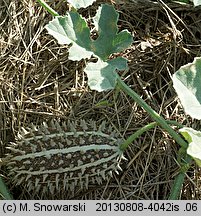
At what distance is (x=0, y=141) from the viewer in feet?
6.61

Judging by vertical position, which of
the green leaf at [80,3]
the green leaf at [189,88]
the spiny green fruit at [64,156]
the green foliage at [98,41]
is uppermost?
the green leaf at [80,3]

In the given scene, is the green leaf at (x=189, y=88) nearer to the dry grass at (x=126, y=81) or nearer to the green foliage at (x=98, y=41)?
the green foliage at (x=98, y=41)

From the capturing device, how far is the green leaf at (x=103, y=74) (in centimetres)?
173

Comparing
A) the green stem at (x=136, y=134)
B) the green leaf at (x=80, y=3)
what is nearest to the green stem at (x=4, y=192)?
the green stem at (x=136, y=134)

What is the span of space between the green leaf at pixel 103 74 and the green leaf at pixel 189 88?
22 cm

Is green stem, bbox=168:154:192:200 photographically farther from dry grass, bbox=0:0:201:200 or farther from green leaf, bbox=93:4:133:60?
green leaf, bbox=93:4:133:60

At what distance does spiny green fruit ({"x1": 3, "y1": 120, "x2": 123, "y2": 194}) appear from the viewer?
73.1 inches

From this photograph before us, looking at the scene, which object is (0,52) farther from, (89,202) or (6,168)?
(89,202)

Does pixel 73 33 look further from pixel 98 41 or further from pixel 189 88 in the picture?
pixel 189 88

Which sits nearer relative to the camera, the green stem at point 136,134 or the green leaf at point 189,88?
the green leaf at point 189,88

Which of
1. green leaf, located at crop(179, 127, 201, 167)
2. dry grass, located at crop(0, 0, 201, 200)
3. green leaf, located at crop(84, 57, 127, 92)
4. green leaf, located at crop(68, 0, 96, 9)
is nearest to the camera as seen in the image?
green leaf, located at crop(179, 127, 201, 167)

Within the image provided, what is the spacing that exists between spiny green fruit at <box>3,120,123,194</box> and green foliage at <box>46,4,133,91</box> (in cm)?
21

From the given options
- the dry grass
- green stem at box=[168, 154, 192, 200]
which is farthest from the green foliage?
green stem at box=[168, 154, 192, 200]

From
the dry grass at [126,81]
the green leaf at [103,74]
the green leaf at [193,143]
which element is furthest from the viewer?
the dry grass at [126,81]
